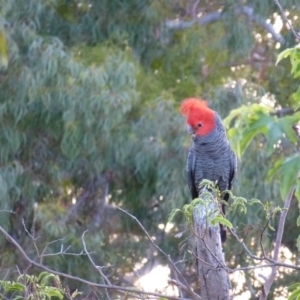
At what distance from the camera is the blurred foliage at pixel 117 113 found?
6891mm

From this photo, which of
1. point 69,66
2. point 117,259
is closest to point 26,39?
point 69,66

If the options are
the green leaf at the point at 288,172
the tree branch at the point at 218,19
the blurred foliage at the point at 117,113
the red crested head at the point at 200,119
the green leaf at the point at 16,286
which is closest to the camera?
the green leaf at the point at 288,172

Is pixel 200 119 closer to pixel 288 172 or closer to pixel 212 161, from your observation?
pixel 212 161

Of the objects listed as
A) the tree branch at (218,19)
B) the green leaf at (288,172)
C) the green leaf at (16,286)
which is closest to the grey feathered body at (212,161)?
the green leaf at (16,286)

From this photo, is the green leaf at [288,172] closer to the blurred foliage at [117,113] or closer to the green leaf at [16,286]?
the green leaf at [16,286]

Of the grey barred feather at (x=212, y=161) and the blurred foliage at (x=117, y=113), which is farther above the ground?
the grey barred feather at (x=212, y=161)

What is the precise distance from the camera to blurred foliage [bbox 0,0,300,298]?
6891 mm

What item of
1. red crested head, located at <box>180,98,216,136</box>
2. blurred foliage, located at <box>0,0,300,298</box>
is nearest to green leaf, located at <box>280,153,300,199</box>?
red crested head, located at <box>180,98,216,136</box>

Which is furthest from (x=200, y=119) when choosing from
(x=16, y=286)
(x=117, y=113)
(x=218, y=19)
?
(x=218, y=19)

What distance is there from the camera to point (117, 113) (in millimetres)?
6871

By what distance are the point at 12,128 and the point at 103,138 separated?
32.1 inches

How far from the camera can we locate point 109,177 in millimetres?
8078

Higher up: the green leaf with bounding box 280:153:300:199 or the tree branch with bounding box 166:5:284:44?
the green leaf with bounding box 280:153:300:199

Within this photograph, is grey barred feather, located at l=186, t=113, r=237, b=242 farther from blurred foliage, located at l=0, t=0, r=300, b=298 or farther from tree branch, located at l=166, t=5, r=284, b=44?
tree branch, located at l=166, t=5, r=284, b=44
